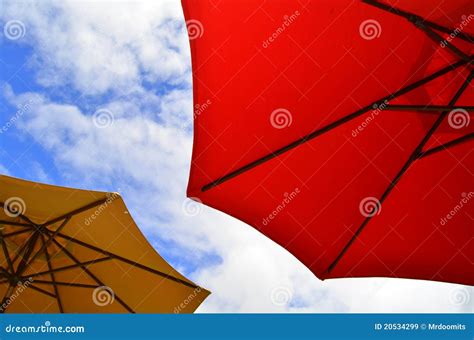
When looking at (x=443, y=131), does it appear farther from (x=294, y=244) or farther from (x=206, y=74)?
(x=206, y=74)

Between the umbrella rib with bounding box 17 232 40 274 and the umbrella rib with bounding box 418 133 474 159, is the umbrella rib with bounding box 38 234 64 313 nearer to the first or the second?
the umbrella rib with bounding box 17 232 40 274

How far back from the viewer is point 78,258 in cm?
616

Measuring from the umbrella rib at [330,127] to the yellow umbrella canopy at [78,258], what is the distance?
4.54 feet

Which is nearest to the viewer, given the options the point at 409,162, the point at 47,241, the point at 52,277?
the point at 409,162

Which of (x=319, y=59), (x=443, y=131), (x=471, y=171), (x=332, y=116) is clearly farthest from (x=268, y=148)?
(x=471, y=171)

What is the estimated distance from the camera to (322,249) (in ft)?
16.8

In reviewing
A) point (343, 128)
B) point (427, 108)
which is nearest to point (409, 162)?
point (343, 128)

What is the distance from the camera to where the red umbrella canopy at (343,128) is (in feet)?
12.7

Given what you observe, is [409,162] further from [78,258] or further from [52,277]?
[52,277]

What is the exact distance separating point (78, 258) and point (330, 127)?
3.79 m

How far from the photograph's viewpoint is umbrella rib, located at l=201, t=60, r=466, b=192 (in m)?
4.07

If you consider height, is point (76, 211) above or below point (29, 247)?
above

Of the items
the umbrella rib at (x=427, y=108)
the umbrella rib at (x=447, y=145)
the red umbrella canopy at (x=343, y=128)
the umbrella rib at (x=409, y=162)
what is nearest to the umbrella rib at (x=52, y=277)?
the red umbrella canopy at (x=343, y=128)

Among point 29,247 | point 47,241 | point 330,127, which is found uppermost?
point 330,127
